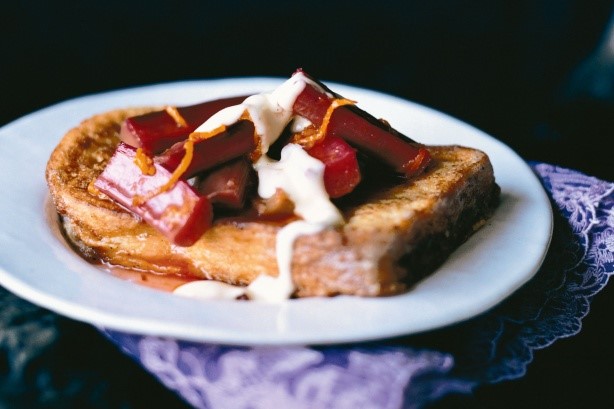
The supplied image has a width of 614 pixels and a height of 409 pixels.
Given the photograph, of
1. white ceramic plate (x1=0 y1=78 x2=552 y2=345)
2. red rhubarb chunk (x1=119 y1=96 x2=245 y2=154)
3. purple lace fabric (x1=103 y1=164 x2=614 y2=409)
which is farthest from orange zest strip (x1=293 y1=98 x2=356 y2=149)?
purple lace fabric (x1=103 y1=164 x2=614 y2=409)

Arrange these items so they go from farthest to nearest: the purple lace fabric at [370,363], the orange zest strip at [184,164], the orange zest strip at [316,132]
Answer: the orange zest strip at [316,132], the orange zest strip at [184,164], the purple lace fabric at [370,363]

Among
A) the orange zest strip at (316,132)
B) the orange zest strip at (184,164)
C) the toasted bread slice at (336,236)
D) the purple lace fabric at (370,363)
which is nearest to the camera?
the purple lace fabric at (370,363)

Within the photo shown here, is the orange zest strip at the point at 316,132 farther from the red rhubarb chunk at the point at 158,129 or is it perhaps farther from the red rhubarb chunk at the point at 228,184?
the red rhubarb chunk at the point at 158,129

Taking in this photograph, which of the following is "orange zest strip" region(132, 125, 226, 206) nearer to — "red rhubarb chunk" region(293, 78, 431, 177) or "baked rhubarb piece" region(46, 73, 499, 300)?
"baked rhubarb piece" region(46, 73, 499, 300)

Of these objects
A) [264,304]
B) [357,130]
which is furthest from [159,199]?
[357,130]

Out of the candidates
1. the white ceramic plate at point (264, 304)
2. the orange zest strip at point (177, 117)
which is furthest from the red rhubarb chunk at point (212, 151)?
the white ceramic plate at point (264, 304)

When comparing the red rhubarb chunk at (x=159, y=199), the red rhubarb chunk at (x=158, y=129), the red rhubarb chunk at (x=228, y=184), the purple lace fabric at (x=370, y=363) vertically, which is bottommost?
the purple lace fabric at (x=370, y=363)

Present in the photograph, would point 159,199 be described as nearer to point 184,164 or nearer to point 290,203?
point 184,164

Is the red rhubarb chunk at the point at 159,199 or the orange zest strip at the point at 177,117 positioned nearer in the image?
the red rhubarb chunk at the point at 159,199
